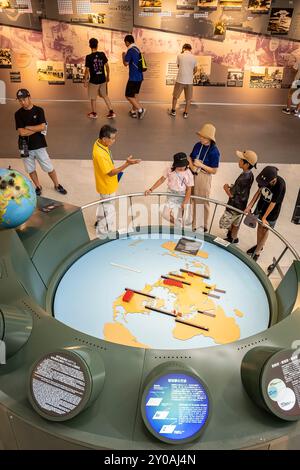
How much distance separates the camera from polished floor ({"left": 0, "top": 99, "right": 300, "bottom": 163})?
9.09m

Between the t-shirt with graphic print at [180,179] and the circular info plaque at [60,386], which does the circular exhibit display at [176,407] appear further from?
the t-shirt with graphic print at [180,179]

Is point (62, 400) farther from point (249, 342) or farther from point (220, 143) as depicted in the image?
point (220, 143)

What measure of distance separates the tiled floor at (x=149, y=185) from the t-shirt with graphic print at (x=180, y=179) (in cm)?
152

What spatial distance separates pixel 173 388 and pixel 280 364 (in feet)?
2.48

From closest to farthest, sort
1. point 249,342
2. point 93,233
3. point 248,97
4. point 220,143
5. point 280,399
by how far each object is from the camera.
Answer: point 280,399 → point 249,342 → point 93,233 → point 220,143 → point 248,97

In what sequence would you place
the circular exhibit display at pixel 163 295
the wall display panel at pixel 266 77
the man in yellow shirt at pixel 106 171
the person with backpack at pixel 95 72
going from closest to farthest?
the circular exhibit display at pixel 163 295
the man in yellow shirt at pixel 106 171
the person with backpack at pixel 95 72
the wall display panel at pixel 266 77

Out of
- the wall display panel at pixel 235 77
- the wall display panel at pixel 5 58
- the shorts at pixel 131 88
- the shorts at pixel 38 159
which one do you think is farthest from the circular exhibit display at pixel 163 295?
the wall display panel at pixel 5 58

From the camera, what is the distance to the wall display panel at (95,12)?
33.8ft

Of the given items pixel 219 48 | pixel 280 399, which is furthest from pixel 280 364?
pixel 219 48

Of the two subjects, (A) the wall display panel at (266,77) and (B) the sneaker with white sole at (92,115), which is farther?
(A) the wall display panel at (266,77)

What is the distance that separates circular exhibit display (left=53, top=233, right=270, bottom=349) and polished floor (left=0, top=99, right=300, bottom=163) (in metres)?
4.29

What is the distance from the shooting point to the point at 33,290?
396 centimetres

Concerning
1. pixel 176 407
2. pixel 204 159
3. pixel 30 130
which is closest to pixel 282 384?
pixel 176 407

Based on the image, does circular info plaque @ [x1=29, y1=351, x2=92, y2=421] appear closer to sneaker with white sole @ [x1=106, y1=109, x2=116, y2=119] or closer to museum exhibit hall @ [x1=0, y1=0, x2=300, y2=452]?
museum exhibit hall @ [x1=0, y1=0, x2=300, y2=452]
